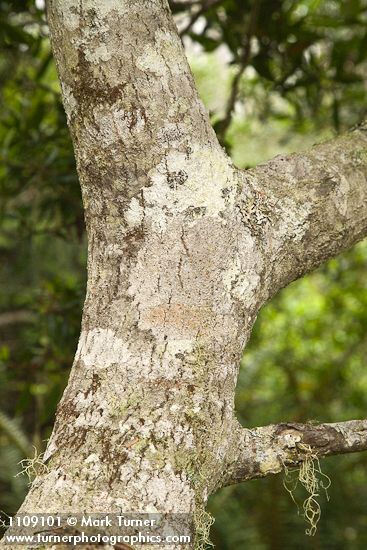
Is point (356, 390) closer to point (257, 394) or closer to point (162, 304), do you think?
point (257, 394)

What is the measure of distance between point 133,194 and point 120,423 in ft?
1.20

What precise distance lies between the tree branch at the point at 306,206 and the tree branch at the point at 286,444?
237 mm

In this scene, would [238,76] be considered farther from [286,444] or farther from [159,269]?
[286,444]

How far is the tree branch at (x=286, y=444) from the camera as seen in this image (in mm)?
1027

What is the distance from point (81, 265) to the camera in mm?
3322

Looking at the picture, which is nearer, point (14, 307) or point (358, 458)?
point (14, 307)

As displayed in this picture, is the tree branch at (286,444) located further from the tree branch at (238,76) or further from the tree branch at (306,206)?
the tree branch at (238,76)

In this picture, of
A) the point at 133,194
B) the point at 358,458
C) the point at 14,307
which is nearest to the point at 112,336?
the point at 133,194

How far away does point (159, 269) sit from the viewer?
1.00m

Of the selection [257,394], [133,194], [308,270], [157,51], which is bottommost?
[257,394]

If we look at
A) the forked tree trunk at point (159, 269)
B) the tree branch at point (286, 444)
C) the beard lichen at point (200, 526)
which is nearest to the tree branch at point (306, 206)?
the forked tree trunk at point (159, 269)

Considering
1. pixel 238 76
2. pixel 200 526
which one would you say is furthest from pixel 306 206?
→ pixel 238 76

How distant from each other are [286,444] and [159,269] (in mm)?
359

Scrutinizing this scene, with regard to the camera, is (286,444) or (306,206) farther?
(306,206)
